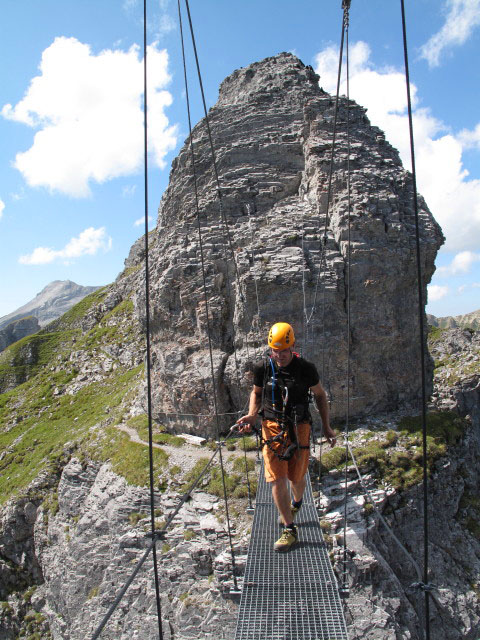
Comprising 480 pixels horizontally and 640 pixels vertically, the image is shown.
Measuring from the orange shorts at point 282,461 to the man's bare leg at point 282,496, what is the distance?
0.10 m

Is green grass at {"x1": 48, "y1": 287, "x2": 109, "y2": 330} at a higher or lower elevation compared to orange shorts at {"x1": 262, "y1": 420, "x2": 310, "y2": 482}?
higher

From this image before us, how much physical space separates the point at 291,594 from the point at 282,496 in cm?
127

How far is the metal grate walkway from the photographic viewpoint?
4.84 metres

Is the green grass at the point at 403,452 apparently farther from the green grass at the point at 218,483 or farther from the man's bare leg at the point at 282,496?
the man's bare leg at the point at 282,496

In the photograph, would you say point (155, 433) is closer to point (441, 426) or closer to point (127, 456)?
point (127, 456)

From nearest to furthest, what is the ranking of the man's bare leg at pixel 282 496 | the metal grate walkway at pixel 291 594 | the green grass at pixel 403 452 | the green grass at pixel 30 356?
the metal grate walkway at pixel 291 594, the man's bare leg at pixel 282 496, the green grass at pixel 403 452, the green grass at pixel 30 356

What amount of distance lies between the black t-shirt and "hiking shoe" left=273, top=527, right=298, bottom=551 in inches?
79.3

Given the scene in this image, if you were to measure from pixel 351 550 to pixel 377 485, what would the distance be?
8.94 feet

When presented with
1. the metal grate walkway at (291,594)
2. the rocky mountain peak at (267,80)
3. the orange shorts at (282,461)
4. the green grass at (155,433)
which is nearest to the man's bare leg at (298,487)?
the orange shorts at (282,461)

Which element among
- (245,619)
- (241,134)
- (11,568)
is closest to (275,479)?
(245,619)

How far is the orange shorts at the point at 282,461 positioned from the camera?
5.71 m

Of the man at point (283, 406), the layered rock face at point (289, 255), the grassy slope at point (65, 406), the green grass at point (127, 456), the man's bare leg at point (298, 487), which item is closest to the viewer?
the man at point (283, 406)

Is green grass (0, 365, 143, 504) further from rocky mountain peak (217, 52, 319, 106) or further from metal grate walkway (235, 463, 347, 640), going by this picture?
rocky mountain peak (217, 52, 319, 106)

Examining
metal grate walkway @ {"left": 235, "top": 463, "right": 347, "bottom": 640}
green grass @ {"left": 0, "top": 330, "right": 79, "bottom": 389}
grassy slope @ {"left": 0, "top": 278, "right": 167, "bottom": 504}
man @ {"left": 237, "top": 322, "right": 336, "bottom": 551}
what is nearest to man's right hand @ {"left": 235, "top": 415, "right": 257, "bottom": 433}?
man @ {"left": 237, "top": 322, "right": 336, "bottom": 551}
